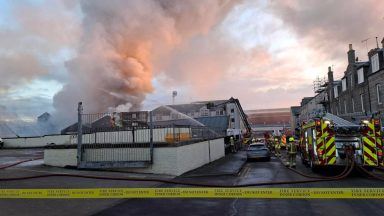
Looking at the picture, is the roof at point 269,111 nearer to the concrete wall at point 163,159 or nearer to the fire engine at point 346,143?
the concrete wall at point 163,159

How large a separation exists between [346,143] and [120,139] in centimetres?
914

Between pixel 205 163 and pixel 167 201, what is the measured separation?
1272 cm

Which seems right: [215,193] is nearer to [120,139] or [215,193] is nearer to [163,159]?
[163,159]

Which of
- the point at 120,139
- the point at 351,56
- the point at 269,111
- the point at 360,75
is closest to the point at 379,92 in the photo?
the point at 360,75

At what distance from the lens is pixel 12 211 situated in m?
8.34

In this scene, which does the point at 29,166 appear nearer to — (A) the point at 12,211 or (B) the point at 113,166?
(B) the point at 113,166

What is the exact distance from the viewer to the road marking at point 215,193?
6969mm

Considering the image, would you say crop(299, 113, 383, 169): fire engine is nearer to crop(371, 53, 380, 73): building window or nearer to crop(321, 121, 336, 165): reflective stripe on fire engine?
crop(321, 121, 336, 165): reflective stripe on fire engine

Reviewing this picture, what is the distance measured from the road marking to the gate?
8045 millimetres

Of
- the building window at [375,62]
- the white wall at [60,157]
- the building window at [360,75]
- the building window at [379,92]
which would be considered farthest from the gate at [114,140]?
the building window at [360,75]

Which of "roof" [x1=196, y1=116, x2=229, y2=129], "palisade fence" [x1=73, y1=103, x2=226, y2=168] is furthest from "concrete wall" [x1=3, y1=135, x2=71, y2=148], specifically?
A: "palisade fence" [x1=73, y1=103, x2=226, y2=168]

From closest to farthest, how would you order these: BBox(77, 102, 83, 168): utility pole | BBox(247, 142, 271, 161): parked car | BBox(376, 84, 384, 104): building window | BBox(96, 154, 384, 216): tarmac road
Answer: BBox(96, 154, 384, 216): tarmac road < BBox(77, 102, 83, 168): utility pole < BBox(247, 142, 271, 161): parked car < BBox(376, 84, 384, 104): building window

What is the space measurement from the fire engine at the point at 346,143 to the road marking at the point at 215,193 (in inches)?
325

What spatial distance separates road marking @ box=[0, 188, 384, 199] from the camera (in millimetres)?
6969
